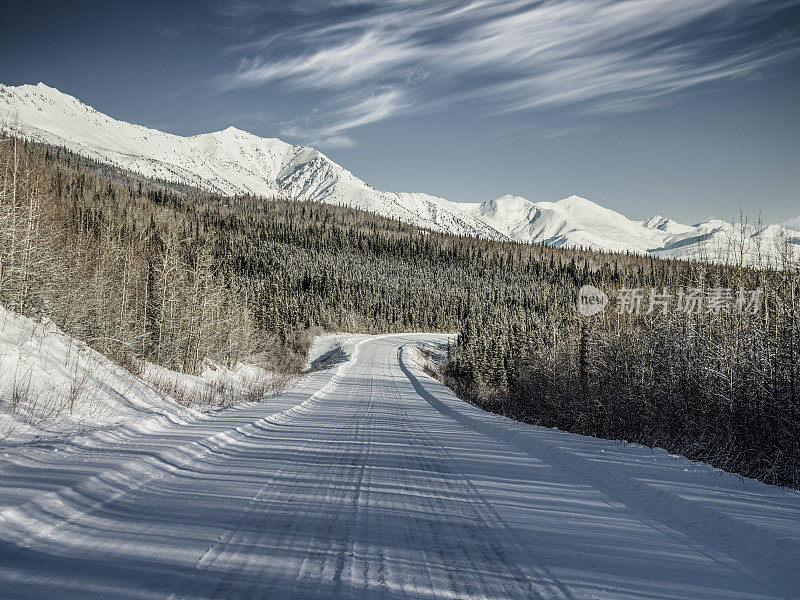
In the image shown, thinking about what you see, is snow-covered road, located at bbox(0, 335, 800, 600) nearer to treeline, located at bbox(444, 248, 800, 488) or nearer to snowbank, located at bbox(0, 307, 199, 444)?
snowbank, located at bbox(0, 307, 199, 444)

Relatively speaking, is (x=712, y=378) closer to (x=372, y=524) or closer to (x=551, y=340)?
(x=372, y=524)

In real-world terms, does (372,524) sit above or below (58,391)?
below

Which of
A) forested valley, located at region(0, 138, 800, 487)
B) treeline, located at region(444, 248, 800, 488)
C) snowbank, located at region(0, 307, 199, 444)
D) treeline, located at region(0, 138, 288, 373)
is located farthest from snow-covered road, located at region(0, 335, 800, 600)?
treeline, located at region(0, 138, 288, 373)

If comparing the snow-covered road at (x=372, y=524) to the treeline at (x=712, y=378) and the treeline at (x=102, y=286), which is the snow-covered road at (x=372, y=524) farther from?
the treeline at (x=102, y=286)

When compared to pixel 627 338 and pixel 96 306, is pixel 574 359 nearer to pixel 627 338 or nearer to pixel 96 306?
pixel 627 338

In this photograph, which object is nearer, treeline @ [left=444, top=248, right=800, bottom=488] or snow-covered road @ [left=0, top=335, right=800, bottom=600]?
snow-covered road @ [left=0, top=335, right=800, bottom=600]

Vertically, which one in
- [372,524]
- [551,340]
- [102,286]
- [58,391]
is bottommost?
[372,524]

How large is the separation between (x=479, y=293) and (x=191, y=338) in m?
119

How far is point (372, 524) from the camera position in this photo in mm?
4078

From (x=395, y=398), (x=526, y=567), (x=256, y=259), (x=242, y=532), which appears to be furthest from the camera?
(x=256, y=259)

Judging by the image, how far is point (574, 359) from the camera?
27.0 m

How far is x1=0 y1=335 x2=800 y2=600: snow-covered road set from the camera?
2.96 meters

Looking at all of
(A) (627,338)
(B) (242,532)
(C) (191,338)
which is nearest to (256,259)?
(C) (191,338)

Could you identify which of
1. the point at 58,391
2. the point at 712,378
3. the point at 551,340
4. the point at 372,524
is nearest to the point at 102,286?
the point at 58,391
